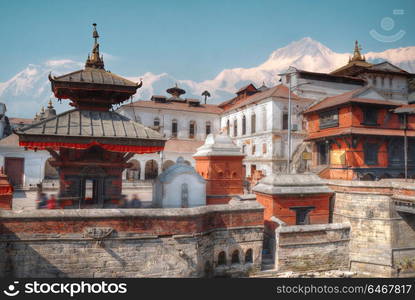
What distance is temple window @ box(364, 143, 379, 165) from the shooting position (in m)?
23.4

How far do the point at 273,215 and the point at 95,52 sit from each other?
1295cm

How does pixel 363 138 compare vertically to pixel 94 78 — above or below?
below

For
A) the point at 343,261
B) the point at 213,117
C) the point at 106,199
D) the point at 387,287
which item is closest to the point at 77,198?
the point at 106,199

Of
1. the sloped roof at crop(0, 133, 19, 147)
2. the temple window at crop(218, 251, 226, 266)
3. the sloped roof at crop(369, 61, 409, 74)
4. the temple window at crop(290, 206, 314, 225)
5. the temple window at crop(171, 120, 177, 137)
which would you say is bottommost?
the temple window at crop(218, 251, 226, 266)

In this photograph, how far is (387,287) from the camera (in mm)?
10523

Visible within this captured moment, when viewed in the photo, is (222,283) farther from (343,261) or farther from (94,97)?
(94,97)

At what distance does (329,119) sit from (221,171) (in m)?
12.6

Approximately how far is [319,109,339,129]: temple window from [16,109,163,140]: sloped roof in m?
17.9

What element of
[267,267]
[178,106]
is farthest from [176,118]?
[267,267]

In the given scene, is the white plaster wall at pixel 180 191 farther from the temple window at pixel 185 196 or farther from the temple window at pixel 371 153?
the temple window at pixel 371 153

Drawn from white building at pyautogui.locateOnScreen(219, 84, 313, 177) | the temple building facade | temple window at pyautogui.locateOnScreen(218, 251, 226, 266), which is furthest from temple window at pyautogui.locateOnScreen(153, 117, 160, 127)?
temple window at pyautogui.locateOnScreen(218, 251, 226, 266)

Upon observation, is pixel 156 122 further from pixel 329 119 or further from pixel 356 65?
pixel 356 65

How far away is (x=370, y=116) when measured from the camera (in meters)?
24.2

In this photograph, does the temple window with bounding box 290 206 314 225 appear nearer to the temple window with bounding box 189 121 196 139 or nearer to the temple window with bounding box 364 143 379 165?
the temple window with bounding box 364 143 379 165
